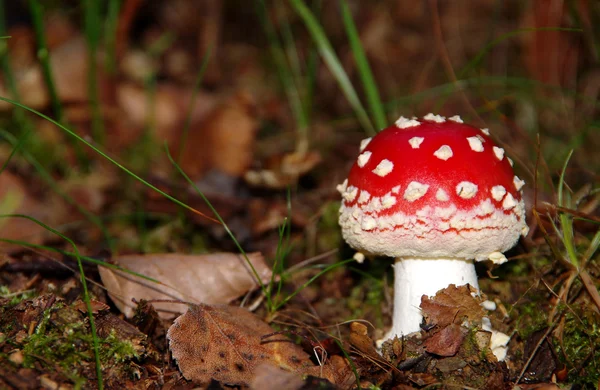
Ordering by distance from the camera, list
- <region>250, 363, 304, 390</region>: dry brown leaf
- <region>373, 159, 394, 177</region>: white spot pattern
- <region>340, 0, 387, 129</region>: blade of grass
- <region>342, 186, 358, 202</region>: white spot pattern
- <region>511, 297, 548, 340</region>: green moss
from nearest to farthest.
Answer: <region>250, 363, 304, 390</region>: dry brown leaf < <region>373, 159, 394, 177</region>: white spot pattern < <region>342, 186, 358, 202</region>: white spot pattern < <region>511, 297, 548, 340</region>: green moss < <region>340, 0, 387, 129</region>: blade of grass

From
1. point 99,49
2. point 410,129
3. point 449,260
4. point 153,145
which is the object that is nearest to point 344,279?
point 449,260

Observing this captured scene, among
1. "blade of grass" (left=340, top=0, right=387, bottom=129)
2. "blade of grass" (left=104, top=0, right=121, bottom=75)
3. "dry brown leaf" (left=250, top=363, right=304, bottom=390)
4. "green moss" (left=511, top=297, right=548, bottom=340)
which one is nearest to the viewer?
"dry brown leaf" (left=250, top=363, right=304, bottom=390)

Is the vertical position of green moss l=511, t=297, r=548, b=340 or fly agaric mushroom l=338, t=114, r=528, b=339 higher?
fly agaric mushroom l=338, t=114, r=528, b=339

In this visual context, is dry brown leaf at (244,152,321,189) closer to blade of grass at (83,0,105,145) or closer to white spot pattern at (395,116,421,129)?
blade of grass at (83,0,105,145)

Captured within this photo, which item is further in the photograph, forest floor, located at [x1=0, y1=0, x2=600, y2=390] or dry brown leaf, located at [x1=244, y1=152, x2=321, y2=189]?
dry brown leaf, located at [x1=244, y1=152, x2=321, y2=189]

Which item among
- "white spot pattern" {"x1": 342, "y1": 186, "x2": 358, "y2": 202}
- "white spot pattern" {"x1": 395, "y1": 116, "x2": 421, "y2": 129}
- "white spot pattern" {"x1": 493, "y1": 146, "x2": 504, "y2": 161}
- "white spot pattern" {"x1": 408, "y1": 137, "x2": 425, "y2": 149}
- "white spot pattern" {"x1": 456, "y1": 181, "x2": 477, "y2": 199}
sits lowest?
"white spot pattern" {"x1": 342, "y1": 186, "x2": 358, "y2": 202}

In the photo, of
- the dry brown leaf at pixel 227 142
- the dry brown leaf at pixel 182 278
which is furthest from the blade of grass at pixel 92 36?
the dry brown leaf at pixel 182 278

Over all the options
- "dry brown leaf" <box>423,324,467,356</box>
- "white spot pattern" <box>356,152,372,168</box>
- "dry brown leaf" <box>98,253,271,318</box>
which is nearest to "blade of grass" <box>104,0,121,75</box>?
"dry brown leaf" <box>98,253,271,318</box>

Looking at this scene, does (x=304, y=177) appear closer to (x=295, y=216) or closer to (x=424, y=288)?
(x=295, y=216)

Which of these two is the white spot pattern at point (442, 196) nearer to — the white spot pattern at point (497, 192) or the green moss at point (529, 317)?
the white spot pattern at point (497, 192)
